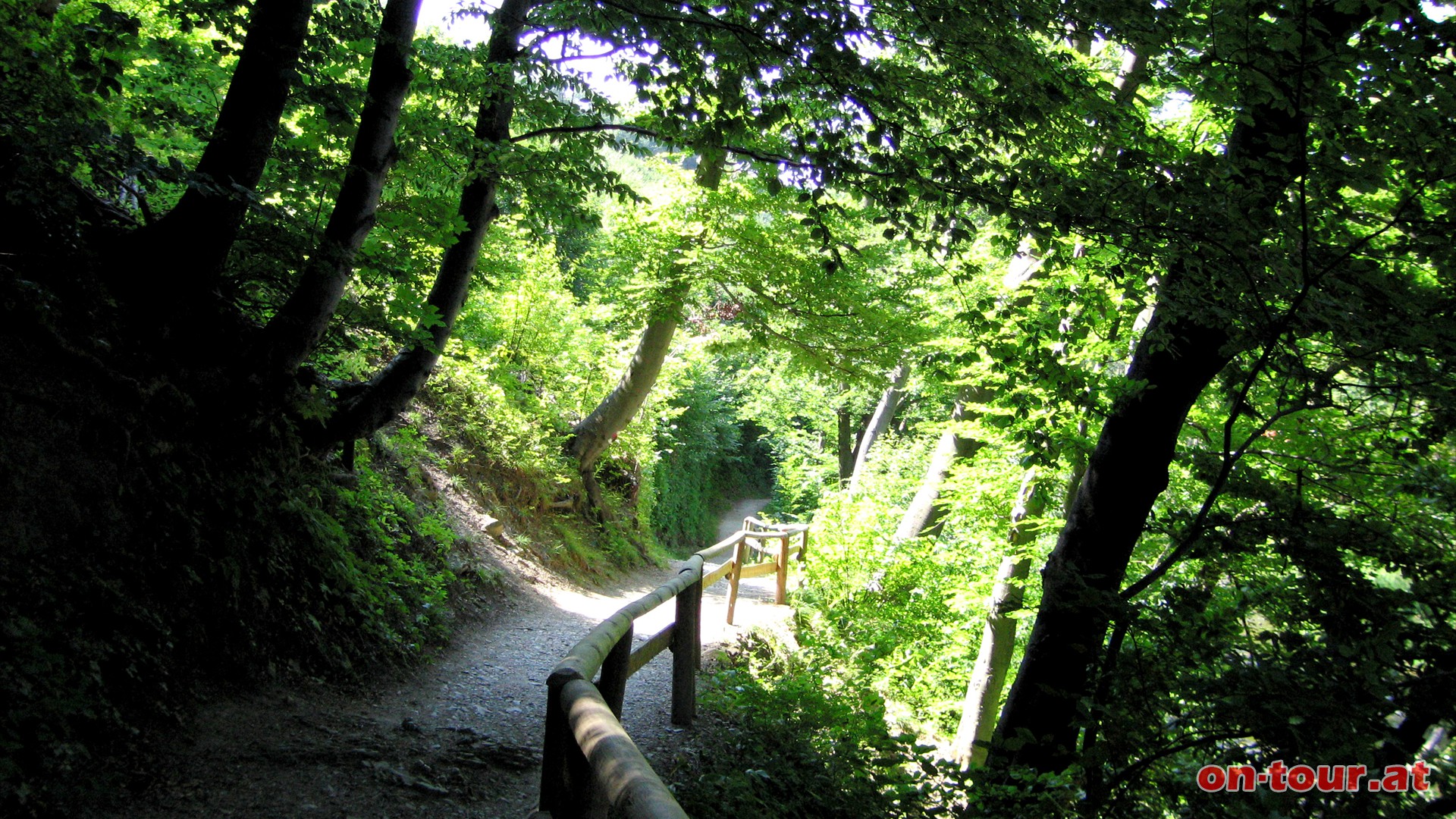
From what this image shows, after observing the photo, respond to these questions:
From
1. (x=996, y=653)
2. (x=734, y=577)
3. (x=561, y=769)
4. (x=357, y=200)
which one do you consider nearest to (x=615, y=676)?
(x=561, y=769)

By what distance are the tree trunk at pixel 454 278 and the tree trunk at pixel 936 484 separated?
5.55 meters

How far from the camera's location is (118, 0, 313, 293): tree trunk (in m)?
4.59

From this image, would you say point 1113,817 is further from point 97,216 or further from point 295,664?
point 97,216

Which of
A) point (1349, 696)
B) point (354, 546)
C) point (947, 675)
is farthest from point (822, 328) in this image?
point (1349, 696)

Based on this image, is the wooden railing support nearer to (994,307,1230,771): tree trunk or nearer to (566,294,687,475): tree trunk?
(566,294,687,475): tree trunk

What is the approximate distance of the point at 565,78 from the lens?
285 inches

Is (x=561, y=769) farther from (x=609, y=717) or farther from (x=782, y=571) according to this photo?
(x=782, y=571)

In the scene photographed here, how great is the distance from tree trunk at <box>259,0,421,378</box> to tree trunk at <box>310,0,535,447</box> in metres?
0.94

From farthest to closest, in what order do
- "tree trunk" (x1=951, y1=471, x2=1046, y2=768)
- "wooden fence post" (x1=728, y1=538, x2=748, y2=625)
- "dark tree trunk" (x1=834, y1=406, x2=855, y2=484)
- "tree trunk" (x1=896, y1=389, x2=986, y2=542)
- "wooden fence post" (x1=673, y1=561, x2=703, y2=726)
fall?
"dark tree trunk" (x1=834, y1=406, x2=855, y2=484) → "tree trunk" (x1=896, y1=389, x2=986, y2=542) → "wooden fence post" (x1=728, y1=538, x2=748, y2=625) → "tree trunk" (x1=951, y1=471, x2=1046, y2=768) → "wooden fence post" (x1=673, y1=561, x2=703, y2=726)

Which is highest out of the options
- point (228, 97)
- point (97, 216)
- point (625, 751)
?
point (228, 97)

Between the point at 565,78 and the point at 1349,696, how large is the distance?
6839 mm

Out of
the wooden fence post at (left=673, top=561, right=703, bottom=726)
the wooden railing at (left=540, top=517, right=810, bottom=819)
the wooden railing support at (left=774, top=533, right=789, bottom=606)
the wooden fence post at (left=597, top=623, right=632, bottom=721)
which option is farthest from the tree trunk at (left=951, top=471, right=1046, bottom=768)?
the wooden fence post at (left=597, top=623, right=632, bottom=721)

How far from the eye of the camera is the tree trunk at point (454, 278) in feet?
21.3

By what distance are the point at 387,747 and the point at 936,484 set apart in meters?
8.42
